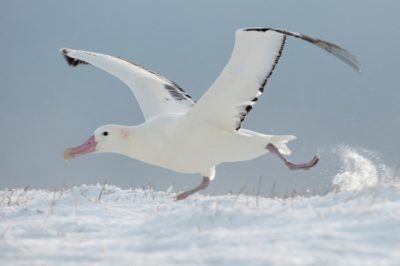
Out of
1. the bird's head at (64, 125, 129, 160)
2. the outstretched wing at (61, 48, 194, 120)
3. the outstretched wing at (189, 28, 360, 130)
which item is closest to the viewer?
the outstretched wing at (189, 28, 360, 130)

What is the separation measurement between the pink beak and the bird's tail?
2591mm

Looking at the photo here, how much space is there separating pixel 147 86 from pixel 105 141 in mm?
2070

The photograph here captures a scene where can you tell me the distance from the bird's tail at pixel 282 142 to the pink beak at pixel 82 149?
102 inches

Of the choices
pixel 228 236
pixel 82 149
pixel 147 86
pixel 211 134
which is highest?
pixel 147 86

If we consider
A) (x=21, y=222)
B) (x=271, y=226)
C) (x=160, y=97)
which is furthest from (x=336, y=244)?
(x=160, y=97)

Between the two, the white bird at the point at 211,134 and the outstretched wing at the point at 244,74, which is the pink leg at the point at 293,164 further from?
the outstretched wing at the point at 244,74

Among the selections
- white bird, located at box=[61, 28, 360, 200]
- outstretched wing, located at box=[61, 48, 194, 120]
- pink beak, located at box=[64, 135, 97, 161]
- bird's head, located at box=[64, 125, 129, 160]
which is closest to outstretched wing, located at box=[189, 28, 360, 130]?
white bird, located at box=[61, 28, 360, 200]

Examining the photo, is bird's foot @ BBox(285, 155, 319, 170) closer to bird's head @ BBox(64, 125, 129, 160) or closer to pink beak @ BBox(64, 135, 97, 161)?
bird's head @ BBox(64, 125, 129, 160)

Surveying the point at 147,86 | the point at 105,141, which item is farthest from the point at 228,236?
the point at 147,86

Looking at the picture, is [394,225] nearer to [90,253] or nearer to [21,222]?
[90,253]

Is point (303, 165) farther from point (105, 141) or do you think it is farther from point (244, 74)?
point (105, 141)

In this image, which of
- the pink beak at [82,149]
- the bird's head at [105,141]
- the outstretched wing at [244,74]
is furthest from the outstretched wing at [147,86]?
the outstretched wing at [244,74]

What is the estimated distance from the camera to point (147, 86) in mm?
10906

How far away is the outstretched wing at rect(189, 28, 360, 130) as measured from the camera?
23.8 ft
